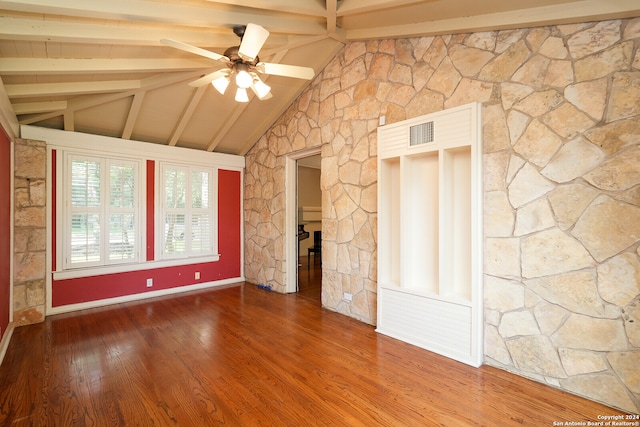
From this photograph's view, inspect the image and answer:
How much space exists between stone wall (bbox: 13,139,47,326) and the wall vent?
444 centimetres

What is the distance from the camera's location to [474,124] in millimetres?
2545

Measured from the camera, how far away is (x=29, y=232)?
3.57 m

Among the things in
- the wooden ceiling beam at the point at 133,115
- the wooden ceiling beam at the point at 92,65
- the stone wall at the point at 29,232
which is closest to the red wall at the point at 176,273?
the stone wall at the point at 29,232

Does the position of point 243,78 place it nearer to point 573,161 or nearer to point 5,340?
point 573,161

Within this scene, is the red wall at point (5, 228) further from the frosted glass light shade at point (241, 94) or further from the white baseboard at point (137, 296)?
the frosted glass light shade at point (241, 94)

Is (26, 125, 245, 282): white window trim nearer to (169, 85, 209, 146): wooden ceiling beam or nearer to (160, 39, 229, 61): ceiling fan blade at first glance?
(169, 85, 209, 146): wooden ceiling beam

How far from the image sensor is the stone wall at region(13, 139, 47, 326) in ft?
11.4

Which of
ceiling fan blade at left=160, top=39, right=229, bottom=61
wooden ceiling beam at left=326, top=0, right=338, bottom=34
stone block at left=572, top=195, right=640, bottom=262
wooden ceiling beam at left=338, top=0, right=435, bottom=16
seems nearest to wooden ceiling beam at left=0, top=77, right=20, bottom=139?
ceiling fan blade at left=160, top=39, right=229, bottom=61

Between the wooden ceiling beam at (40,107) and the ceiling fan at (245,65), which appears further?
the wooden ceiling beam at (40,107)

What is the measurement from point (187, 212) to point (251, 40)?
3533mm

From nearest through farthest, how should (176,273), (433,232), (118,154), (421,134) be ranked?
(421,134)
(433,232)
(118,154)
(176,273)

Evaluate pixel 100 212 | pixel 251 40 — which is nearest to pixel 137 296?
pixel 100 212

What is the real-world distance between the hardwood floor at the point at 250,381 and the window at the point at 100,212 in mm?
1034

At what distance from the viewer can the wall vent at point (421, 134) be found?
2.85 m
